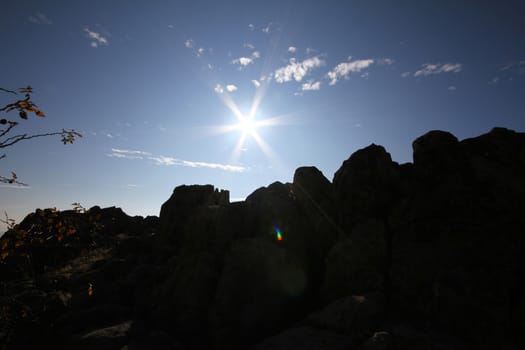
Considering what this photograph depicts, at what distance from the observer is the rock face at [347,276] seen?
444 inches

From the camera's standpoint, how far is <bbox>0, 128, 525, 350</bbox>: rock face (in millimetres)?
11289

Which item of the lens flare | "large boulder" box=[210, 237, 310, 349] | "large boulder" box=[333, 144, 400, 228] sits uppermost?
"large boulder" box=[333, 144, 400, 228]

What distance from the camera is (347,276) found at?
48.0 ft

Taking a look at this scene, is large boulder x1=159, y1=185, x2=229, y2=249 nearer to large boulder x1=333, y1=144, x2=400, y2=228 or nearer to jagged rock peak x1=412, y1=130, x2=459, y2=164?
large boulder x1=333, y1=144, x2=400, y2=228

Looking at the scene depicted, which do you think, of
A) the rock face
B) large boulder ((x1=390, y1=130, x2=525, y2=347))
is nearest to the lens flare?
the rock face

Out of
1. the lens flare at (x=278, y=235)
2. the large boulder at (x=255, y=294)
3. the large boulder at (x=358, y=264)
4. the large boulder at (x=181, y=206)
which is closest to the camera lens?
the large boulder at (x=255, y=294)

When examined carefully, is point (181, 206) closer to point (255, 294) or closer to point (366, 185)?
point (255, 294)

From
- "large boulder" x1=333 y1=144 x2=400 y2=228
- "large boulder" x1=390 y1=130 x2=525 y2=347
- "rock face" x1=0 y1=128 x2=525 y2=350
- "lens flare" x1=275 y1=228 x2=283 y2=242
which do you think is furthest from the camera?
"lens flare" x1=275 y1=228 x2=283 y2=242

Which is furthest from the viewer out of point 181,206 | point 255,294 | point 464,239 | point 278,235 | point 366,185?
point 181,206

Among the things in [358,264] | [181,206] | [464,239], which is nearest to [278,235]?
[358,264]

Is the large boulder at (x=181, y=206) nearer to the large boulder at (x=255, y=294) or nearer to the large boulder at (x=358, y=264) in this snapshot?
the large boulder at (x=255, y=294)

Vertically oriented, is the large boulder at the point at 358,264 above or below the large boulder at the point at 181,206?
below

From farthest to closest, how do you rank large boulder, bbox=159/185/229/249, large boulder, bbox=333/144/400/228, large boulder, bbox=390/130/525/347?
1. large boulder, bbox=159/185/229/249
2. large boulder, bbox=333/144/400/228
3. large boulder, bbox=390/130/525/347

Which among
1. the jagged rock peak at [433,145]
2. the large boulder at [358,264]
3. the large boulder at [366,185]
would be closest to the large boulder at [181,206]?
the large boulder at [366,185]
